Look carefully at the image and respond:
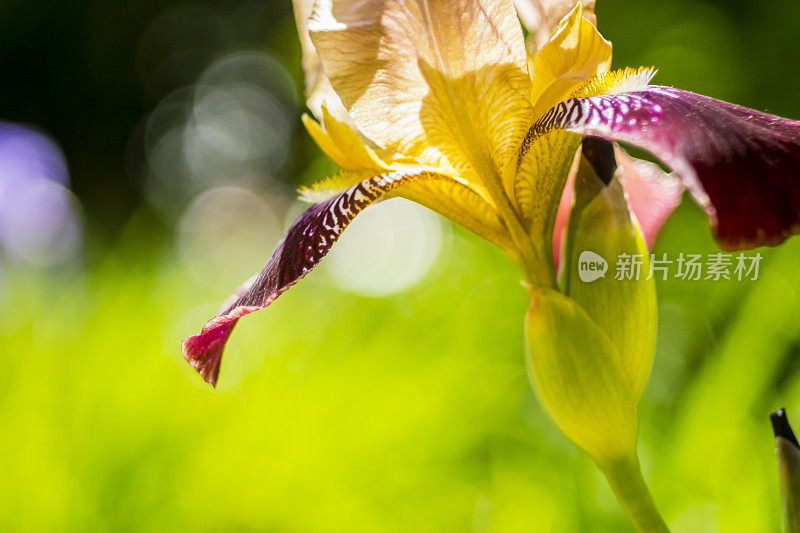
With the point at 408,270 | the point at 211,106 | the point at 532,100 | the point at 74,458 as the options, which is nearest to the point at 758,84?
the point at 408,270

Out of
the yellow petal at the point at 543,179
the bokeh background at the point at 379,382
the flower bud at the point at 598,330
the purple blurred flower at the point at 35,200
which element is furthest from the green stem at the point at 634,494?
the purple blurred flower at the point at 35,200

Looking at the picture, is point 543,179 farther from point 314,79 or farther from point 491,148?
point 314,79

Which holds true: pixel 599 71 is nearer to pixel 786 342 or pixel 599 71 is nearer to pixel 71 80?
pixel 786 342

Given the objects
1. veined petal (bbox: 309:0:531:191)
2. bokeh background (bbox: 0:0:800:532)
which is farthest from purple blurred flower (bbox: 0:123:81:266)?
veined petal (bbox: 309:0:531:191)

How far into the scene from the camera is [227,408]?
39.1 inches

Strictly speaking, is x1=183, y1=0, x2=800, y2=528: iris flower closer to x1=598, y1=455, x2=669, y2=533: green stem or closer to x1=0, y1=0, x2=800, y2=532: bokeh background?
x1=598, y1=455, x2=669, y2=533: green stem

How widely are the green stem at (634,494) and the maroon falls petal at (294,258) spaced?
0.63ft

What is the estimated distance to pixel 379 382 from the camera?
1.02m

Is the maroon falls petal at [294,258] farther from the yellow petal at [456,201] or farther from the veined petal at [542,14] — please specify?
the veined petal at [542,14]

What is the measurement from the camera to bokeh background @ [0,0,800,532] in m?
0.86

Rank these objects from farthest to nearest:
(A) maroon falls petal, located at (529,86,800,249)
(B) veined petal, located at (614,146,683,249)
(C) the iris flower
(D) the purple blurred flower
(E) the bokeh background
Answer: (D) the purple blurred flower → (E) the bokeh background → (B) veined petal, located at (614,146,683,249) → (C) the iris flower → (A) maroon falls petal, located at (529,86,800,249)

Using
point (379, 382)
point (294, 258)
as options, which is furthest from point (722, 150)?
point (379, 382)

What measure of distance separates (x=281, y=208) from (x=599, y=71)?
226 cm

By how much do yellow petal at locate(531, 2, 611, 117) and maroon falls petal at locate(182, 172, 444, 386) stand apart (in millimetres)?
80
